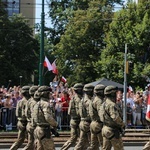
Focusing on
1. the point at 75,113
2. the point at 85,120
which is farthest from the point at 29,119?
the point at 75,113

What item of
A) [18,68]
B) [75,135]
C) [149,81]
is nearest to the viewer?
[75,135]

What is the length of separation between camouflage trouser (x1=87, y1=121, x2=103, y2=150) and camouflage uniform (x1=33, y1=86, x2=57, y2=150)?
2.00m

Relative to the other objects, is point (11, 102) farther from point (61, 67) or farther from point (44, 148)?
point (61, 67)

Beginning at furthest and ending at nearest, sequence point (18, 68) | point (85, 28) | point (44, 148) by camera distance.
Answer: point (18, 68) < point (85, 28) < point (44, 148)

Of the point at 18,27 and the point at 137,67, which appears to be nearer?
the point at 137,67

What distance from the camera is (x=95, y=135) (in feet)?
47.7

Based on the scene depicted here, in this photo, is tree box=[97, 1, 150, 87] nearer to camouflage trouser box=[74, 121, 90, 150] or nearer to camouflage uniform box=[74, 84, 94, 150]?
camouflage uniform box=[74, 84, 94, 150]

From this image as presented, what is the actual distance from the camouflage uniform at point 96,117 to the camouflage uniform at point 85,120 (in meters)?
0.70

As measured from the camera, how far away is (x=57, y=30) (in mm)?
61000

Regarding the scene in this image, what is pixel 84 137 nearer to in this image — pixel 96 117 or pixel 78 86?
pixel 96 117

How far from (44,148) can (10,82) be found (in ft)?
145

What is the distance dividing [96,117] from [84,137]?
1.22m

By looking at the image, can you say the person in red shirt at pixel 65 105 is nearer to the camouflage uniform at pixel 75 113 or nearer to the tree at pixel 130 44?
the camouflage uniform at pixel 75 113

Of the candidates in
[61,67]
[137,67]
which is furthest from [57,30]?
[137,67]
